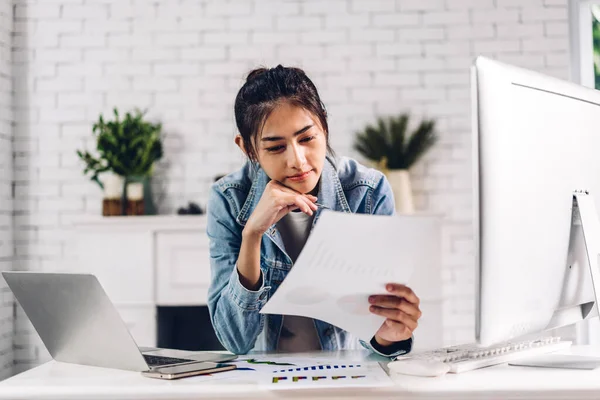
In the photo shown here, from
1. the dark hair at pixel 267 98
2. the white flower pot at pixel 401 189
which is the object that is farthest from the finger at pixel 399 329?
the white flower pot at pixel 401 189

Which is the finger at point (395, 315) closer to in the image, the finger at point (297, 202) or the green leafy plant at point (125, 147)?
the finger at point (297, 202)

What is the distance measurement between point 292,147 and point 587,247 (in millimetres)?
654

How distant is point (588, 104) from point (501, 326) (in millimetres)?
483

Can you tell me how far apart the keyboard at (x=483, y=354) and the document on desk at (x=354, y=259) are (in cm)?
16

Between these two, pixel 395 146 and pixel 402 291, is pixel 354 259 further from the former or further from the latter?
pixel 395 146

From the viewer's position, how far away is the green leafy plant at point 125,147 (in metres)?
3.46

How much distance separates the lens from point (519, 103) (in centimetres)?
114

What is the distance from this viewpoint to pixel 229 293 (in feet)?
4.92

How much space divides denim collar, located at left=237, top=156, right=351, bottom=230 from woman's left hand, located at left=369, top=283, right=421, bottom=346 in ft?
1.35

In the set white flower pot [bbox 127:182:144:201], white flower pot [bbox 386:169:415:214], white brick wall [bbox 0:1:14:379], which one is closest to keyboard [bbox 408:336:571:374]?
white flower pot [bbox 386:169:415:214]

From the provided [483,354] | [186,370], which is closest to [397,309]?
[483,354]

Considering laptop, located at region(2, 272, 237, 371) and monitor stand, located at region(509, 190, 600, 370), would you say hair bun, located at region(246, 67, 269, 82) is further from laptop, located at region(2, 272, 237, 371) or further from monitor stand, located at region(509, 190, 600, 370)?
monitor stand, located at region(509, 190, 600, 370)

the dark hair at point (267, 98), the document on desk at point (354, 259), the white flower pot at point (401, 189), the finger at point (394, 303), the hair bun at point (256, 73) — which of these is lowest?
the finger at point (394, 303)

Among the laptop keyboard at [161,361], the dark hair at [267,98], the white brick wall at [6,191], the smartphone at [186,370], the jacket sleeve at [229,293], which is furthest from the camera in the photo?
the white brick wall at [6,191]
